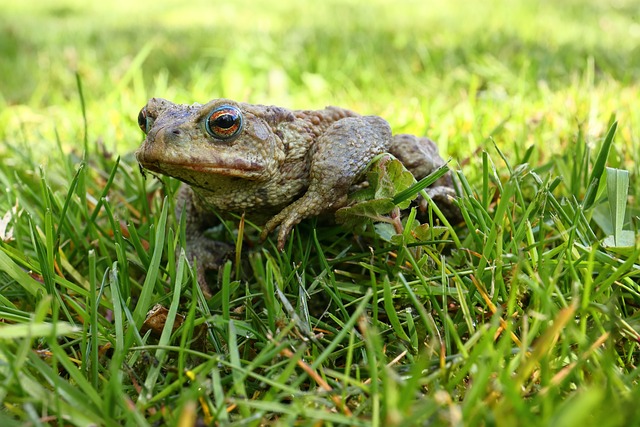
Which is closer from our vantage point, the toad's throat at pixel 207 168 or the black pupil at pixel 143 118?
the toad's throat at pixel 207 168

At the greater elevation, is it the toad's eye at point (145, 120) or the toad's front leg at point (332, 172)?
the toad's eye at point (145, 120)

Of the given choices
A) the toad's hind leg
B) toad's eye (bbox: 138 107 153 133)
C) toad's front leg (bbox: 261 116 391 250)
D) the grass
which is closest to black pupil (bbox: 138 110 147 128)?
toad's eye (bbox: 138 107 153 133)

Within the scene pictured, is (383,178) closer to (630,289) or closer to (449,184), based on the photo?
(449,184)

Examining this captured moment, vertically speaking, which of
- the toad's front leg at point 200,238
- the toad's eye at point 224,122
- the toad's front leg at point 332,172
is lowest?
the toad's front leg at point 200,238

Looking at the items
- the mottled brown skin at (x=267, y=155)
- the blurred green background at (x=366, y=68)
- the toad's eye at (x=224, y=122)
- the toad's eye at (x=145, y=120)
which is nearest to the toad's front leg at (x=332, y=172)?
the mottled brown skin at (x=267, y=155)

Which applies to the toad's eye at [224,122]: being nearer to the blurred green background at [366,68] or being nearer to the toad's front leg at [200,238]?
the toad's front leg at [200,238]

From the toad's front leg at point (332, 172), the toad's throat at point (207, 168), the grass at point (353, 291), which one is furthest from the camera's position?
the toad's front leg at point (332, 172)
